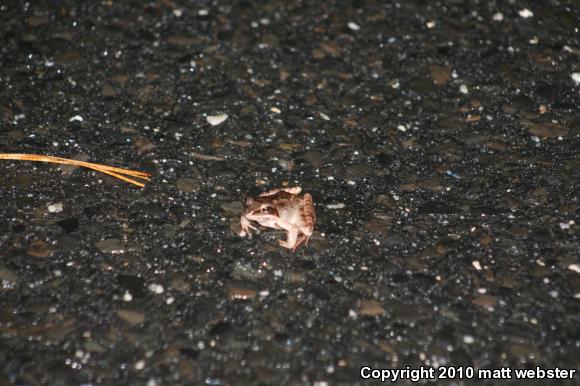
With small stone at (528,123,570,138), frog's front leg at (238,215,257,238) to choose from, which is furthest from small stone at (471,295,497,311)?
small stone at (528,123,570,138)

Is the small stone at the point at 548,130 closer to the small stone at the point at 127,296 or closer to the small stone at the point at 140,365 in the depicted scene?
the small stone at the point at 127,296

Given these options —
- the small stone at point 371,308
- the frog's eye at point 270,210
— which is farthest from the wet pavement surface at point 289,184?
the frog's eye at point 270,210

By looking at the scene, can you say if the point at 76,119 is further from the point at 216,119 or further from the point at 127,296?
the point at 127,296

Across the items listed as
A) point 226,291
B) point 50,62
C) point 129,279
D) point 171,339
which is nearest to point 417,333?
point 226,291

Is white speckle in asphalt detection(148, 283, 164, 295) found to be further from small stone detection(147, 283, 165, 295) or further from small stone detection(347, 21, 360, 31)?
small stone detection(347, 21, 360, 31)

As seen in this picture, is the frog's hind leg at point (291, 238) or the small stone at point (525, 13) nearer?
the frog's hind leg at point (291, 238)

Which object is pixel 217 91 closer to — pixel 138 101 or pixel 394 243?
pixel 138 101

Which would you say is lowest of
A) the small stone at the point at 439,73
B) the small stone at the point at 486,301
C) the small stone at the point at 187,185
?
the small stone at the point at 486,301

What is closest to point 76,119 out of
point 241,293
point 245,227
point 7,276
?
point 7,276

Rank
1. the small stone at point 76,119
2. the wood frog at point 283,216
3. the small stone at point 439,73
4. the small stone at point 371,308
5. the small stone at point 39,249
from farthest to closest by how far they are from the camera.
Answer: the small stone at point 439,73, the small stone at point 76,119, the wood frog at point 283,216, the small stone at point 39,249, the small stone at point 371,308
